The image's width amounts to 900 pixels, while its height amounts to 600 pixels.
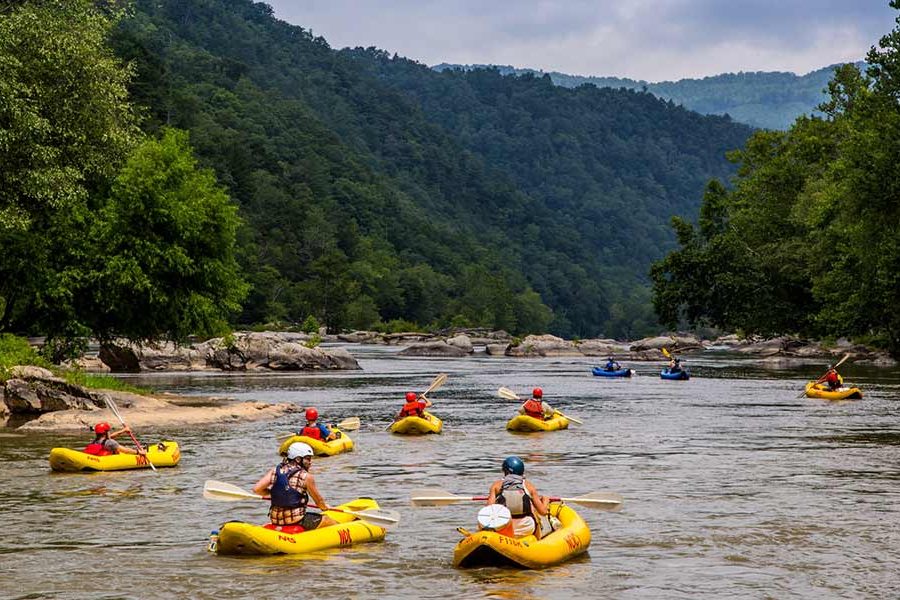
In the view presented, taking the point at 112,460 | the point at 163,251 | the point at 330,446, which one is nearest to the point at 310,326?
the point at 163,251

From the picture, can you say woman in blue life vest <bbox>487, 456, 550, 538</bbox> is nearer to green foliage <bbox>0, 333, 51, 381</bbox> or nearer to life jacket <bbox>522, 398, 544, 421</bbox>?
life jacket <bbox>522, 398, 544, 421</bbox>

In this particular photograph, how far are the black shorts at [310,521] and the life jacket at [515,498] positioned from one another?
287 centimetres

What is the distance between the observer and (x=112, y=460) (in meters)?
24.2

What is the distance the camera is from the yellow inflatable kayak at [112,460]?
918 inches

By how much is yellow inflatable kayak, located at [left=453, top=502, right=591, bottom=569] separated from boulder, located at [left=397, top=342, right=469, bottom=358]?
83.1m

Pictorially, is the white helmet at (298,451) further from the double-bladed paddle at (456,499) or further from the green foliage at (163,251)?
the green foliage at (163,251)

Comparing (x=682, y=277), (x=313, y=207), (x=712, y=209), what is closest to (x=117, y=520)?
(x=682, y=277)

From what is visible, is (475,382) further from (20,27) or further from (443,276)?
(443,276)

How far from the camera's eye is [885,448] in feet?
93.9

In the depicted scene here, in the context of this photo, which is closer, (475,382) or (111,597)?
(111,597)

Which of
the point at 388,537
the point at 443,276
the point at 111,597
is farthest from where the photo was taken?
the point at 443,276

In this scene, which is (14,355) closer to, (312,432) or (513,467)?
(312,432)

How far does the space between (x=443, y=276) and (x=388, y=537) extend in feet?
533

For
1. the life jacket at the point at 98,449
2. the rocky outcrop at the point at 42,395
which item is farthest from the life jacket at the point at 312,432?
the rocky outcrop at the point at 42,395
